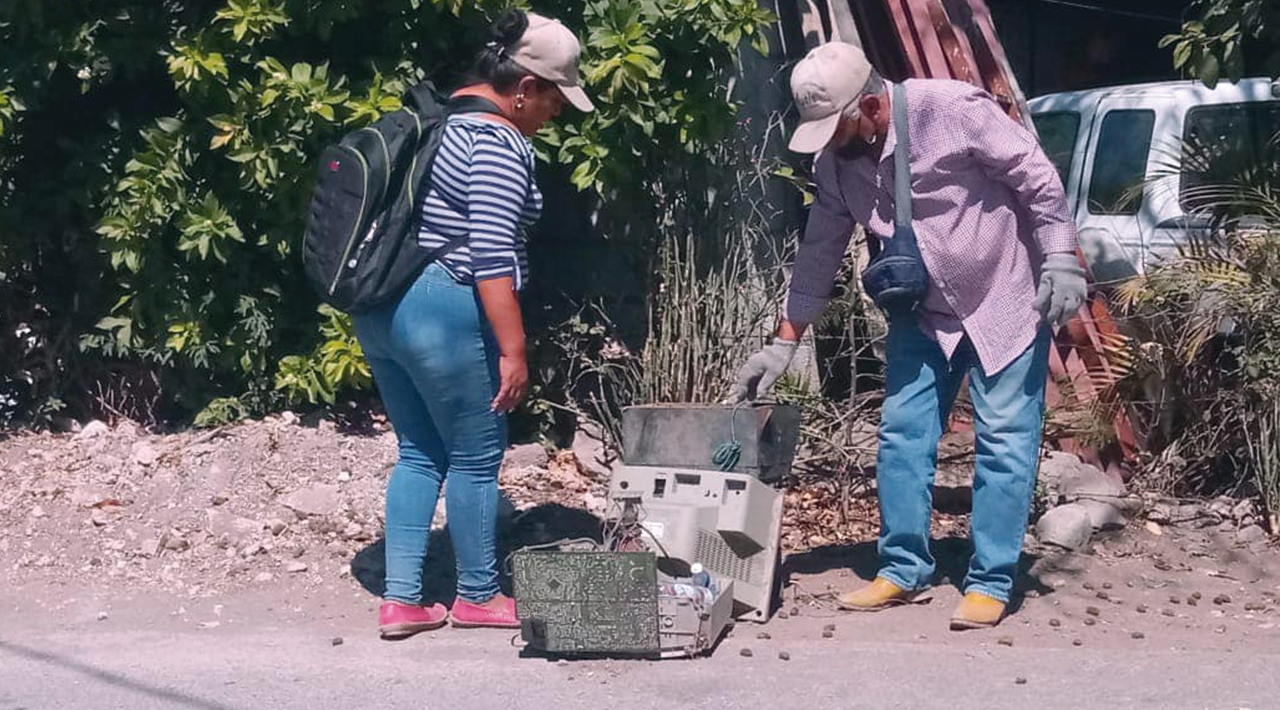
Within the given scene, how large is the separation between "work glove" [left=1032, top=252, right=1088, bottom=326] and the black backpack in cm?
166

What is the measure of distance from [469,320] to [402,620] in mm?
970

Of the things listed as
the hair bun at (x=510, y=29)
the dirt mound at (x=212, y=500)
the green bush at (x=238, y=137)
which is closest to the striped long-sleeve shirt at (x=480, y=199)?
the hair bun at (x=510, y=29)

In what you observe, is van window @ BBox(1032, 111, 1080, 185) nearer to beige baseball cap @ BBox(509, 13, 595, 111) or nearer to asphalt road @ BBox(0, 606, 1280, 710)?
asphalt road @ BBox(0, 606, 1280, 710)

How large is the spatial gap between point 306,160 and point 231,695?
8.07ft

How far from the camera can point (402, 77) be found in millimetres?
6539

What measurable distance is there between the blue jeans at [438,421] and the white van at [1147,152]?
9.81 ft

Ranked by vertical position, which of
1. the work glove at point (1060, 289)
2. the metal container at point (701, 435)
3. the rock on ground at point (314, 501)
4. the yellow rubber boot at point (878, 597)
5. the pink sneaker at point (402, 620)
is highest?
the work glove at point (1060, 289)

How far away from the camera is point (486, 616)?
521 centimetres

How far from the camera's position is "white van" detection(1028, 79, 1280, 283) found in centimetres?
685

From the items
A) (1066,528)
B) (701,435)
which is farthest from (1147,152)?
(701,435)

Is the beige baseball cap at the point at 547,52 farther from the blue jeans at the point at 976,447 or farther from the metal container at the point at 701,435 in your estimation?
the blue jeans at the point at 976,447

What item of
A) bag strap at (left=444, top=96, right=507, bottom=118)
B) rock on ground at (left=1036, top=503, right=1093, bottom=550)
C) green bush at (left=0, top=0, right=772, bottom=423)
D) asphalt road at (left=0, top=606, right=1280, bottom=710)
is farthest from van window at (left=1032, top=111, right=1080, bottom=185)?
bag strap at (left=444, top=96, right=507, bottom=118)

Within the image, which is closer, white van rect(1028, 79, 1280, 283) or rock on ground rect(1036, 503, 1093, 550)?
rock on ground rect(1036, 503, 1093, 550)

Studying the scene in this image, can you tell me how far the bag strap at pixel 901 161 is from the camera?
4.94 m
